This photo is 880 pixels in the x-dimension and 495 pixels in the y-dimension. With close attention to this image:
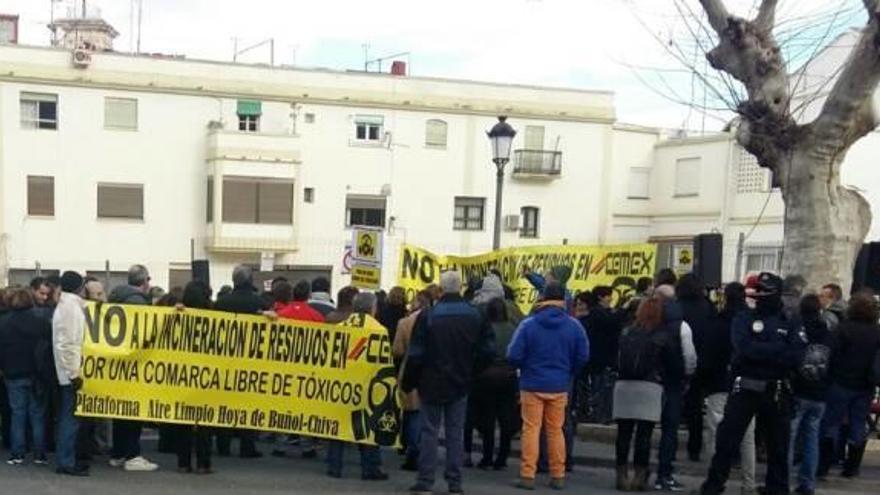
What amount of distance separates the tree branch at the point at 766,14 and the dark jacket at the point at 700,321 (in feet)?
12.2

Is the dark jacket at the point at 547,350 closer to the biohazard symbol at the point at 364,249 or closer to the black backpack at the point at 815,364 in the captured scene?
the black backpack at the point at 815,364

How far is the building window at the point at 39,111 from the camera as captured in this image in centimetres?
4491

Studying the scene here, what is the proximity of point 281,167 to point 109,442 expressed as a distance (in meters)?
35.7

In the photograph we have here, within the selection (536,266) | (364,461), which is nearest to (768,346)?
(364,461)

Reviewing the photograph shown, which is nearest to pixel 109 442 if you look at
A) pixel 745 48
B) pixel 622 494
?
pixel 622 494

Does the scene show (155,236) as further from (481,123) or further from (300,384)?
(300,384)

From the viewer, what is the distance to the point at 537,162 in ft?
167

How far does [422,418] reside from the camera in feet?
33.9

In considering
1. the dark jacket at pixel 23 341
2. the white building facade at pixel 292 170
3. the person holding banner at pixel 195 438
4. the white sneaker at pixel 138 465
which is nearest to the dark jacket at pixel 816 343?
the person holding banner at pixel 195 438

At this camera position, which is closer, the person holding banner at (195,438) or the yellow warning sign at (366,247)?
the person holding banner at (195,438)

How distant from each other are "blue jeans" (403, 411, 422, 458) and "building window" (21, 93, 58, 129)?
37.1 m

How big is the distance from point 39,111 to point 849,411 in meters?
39.4

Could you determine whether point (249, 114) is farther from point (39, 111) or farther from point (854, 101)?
point (854, 101)

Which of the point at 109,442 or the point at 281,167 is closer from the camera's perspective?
the point at 109,442
